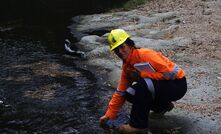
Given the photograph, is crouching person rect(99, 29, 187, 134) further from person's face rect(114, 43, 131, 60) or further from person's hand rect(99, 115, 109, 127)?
person's hand rect(99, 115, 109, 127)

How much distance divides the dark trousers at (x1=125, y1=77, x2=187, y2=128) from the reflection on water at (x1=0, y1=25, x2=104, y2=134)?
47.4 inches

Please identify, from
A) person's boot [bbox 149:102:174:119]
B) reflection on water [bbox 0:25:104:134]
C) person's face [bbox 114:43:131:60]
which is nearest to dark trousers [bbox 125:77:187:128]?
person's face [bbox 114:43:131:60]

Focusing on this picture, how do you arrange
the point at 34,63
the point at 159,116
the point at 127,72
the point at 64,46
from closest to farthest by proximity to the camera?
1. the point at 127,72
2. the point at 159,116
3. the point at 34,63
4. the point at 64,46

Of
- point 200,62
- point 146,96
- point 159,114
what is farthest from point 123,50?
point 200,62

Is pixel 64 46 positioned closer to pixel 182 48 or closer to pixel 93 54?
pixel 93 54

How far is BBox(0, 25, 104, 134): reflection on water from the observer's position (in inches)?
329

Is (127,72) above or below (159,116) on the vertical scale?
above

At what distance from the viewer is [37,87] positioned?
35.3 ft

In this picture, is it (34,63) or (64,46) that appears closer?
A: (34,63)

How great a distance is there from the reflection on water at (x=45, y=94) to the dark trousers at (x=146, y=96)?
3.95ft

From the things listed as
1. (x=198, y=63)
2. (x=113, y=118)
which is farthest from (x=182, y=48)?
(x=113, y=118)

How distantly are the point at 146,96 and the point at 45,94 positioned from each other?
397 centimetres

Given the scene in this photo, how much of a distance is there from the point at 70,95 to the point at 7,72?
2817mm

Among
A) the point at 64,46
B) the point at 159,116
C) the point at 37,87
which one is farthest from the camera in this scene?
the point at 64,46
